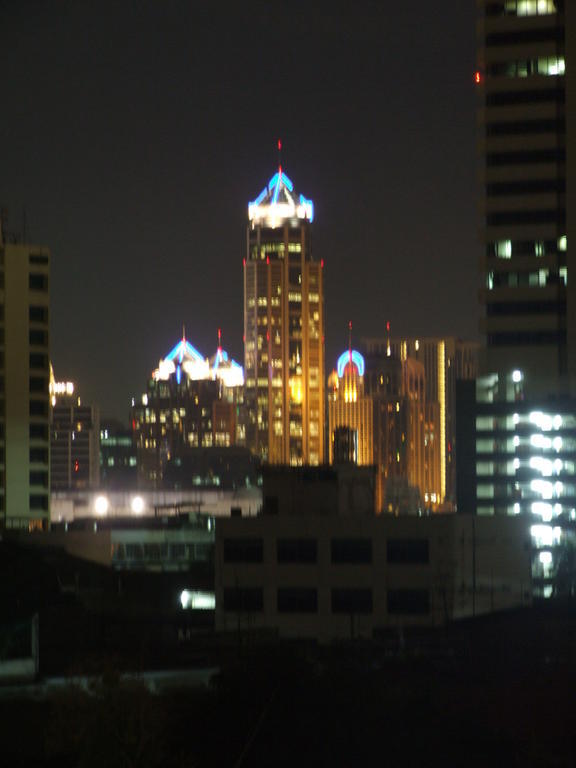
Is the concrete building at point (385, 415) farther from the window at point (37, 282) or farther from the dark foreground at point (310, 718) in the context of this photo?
the dark foreground at point (310, 718)

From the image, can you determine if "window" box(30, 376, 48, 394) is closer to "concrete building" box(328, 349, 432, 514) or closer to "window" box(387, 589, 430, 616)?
"window" box(387, 589, 430, 616)

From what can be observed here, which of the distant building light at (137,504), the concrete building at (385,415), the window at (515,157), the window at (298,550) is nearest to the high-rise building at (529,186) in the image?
the window at (515,157)

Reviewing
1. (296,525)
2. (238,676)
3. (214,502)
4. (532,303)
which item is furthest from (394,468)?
(238,676)

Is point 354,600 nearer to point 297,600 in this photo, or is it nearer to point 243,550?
point 297,600

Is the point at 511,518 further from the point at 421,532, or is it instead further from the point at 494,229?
the point at 494,229

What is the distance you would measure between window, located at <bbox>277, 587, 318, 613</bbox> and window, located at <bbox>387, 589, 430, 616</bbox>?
1379mm

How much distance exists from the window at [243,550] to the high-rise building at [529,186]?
57.0 ft

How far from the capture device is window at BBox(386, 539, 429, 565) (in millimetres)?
30484

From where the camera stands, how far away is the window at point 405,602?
100ft

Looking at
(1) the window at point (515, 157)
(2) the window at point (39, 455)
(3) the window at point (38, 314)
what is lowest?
(2) the window at point (39, 455)

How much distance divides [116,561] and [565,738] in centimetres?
2057

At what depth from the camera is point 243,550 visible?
3106 cm

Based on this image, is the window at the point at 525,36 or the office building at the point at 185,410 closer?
the window at the point at 525,36

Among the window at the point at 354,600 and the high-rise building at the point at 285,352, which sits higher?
the high-rise building at the point at 285,352
